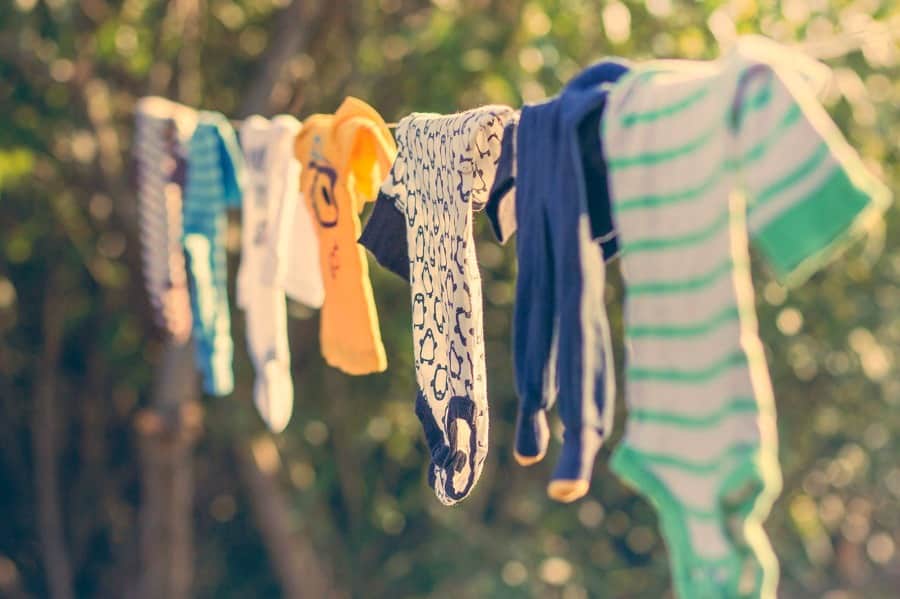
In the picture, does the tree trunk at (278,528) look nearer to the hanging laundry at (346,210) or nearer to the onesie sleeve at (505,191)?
the hanging laundry at (346,210)

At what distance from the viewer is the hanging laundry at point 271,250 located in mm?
2172

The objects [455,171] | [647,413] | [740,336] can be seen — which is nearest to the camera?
[740,336]

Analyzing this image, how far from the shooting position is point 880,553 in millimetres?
4855

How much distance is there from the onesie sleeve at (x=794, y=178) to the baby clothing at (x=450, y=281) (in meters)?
0.53

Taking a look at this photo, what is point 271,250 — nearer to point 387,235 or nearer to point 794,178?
point 387,235

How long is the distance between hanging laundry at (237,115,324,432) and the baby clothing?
1.42 feet

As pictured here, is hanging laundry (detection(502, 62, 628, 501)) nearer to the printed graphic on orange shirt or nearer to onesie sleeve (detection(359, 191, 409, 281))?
onesie sleeve (detection(359, 191, 409, 281))

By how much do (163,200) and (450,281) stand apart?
3.50ft

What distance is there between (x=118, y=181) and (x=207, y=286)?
1048mm

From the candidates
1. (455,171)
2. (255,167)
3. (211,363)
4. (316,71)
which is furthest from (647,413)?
(316,71)

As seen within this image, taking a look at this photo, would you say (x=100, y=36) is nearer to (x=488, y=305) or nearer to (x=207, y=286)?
(x=207, y=286)

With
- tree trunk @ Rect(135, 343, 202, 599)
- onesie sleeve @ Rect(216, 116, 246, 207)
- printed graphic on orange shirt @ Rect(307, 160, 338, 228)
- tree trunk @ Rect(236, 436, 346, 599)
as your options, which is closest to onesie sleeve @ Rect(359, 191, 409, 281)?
printed graphic on orange shirt @ Rect(307, 160, 338, 228)

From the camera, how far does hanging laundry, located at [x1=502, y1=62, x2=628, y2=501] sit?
4.47 feet

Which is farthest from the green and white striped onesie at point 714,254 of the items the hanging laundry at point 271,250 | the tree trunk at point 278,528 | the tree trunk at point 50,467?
the tree trunk at point 50,467
